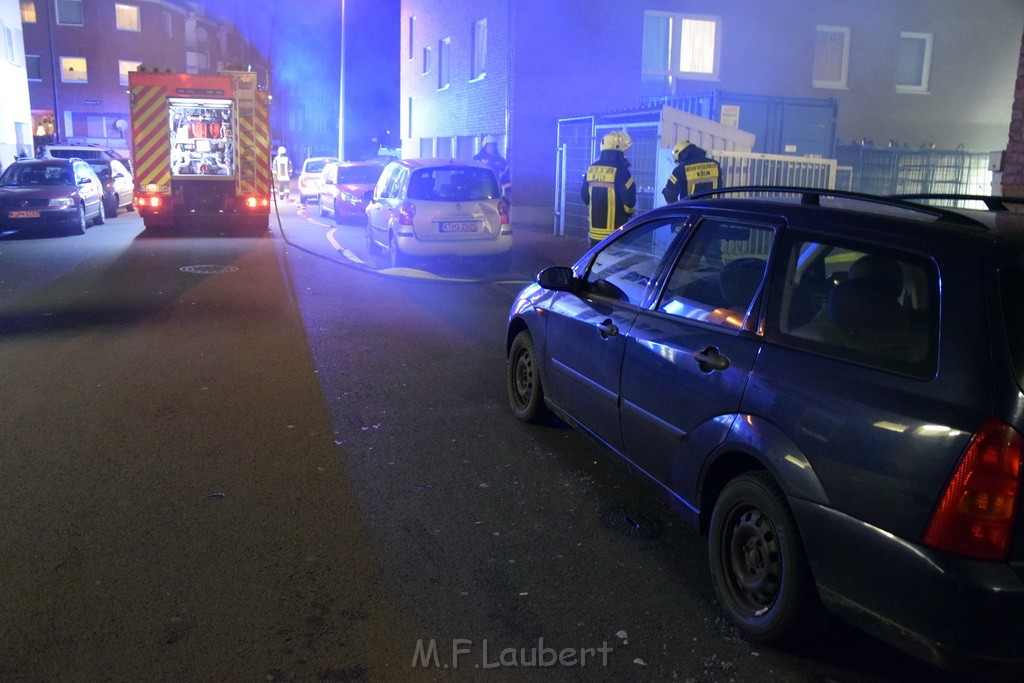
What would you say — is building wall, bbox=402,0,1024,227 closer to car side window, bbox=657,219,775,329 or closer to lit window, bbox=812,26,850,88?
lit window, bbox=812,26,850,88

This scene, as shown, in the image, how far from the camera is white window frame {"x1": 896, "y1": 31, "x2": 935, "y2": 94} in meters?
20.6

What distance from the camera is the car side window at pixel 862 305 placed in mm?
2844

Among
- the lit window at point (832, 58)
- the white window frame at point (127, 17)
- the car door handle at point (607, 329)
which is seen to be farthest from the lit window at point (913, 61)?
the white window frame at point (127, 17)

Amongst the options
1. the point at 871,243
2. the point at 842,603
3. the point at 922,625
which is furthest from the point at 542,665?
the point at 871,243

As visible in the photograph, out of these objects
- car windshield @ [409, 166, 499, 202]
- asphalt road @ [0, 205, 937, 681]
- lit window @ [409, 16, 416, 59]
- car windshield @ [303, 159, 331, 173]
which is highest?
lit window @ [409, 16, 416, 59]

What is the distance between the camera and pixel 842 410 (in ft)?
9.46

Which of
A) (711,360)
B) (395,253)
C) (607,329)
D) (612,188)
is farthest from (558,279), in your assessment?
(395,253)

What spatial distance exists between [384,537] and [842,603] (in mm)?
2124

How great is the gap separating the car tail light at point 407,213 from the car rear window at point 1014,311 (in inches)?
409

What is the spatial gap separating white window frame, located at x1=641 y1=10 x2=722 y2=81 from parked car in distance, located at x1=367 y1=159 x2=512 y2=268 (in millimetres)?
9617

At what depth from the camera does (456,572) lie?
12.7 feet

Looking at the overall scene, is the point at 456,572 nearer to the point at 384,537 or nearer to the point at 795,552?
the point at 384,537

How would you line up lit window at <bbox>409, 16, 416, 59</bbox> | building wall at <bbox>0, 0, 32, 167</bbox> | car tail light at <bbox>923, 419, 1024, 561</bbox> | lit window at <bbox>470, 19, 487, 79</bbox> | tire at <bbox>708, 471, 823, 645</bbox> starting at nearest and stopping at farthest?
1. car tail light at <bbox>923, 419, 1024, 561</bbox>
2. tire at <bbox>708, 471, 823, 645</bbox>
3. lit window at <bbox>470, 19, 487, 79</bbox>
4. lit window at <bbox>409, 16, 416, 59</bbox>
5. building wall at <bbox>0, 0, 32, 167</bbox>

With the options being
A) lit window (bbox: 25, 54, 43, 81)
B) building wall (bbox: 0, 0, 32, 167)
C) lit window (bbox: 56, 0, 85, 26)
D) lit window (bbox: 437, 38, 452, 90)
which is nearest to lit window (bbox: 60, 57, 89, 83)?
lit window (bbox: 25, 54, 43, 81)
